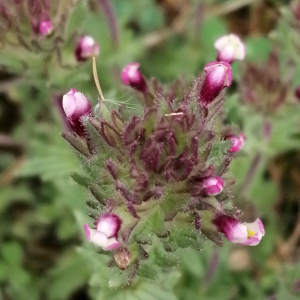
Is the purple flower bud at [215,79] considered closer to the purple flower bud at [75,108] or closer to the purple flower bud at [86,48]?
the purple flower bud at [75,108]

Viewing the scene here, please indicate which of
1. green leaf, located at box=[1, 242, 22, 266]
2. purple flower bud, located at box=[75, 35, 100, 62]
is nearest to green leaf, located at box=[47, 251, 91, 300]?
green leaf, located at box=[1, 242, 22, 266]

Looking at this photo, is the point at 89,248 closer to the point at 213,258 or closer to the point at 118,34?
the point at 213,258

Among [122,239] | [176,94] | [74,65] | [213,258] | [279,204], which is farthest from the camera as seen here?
[279,204]

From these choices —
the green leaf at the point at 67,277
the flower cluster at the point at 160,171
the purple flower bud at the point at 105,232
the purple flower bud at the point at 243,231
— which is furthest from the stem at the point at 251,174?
the purple flower bud at the point at 105,232

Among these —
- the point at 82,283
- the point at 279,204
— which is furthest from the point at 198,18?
the point at 82,283

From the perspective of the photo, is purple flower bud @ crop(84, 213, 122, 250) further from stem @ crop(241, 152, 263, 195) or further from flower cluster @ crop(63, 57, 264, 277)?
stem @ crop(241, 152, 263, 195)

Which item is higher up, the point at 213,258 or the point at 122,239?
the point at 122,239
